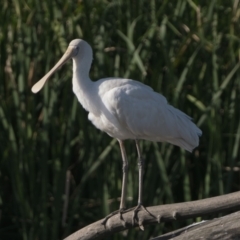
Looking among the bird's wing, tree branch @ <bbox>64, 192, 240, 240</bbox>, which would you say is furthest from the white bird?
tree branch @ <bbox>64, 192, 240, 240</bbox>

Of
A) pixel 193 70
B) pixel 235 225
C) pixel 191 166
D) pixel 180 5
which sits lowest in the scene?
pixel 191 166

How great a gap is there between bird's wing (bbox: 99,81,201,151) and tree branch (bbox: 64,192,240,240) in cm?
43

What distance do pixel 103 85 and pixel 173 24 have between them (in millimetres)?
773

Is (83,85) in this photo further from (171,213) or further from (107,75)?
(171,213)

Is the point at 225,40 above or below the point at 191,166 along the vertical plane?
above

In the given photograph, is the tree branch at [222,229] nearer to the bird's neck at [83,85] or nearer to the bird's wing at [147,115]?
the bird's wing at [147,115]

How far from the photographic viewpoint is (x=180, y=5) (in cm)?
381

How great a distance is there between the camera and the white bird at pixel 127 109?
10.3 ft

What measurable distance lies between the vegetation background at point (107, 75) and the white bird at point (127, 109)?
0.34 meters

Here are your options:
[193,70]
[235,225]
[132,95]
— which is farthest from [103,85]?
[235,225]

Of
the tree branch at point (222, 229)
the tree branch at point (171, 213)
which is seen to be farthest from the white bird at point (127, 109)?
the tree branch at point (222, 229)

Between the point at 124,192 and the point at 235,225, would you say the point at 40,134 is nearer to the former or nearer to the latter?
the point at 124,192

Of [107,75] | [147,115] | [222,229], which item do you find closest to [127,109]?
[147,115]

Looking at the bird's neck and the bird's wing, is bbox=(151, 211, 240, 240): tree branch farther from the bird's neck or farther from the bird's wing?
the bird's neck
